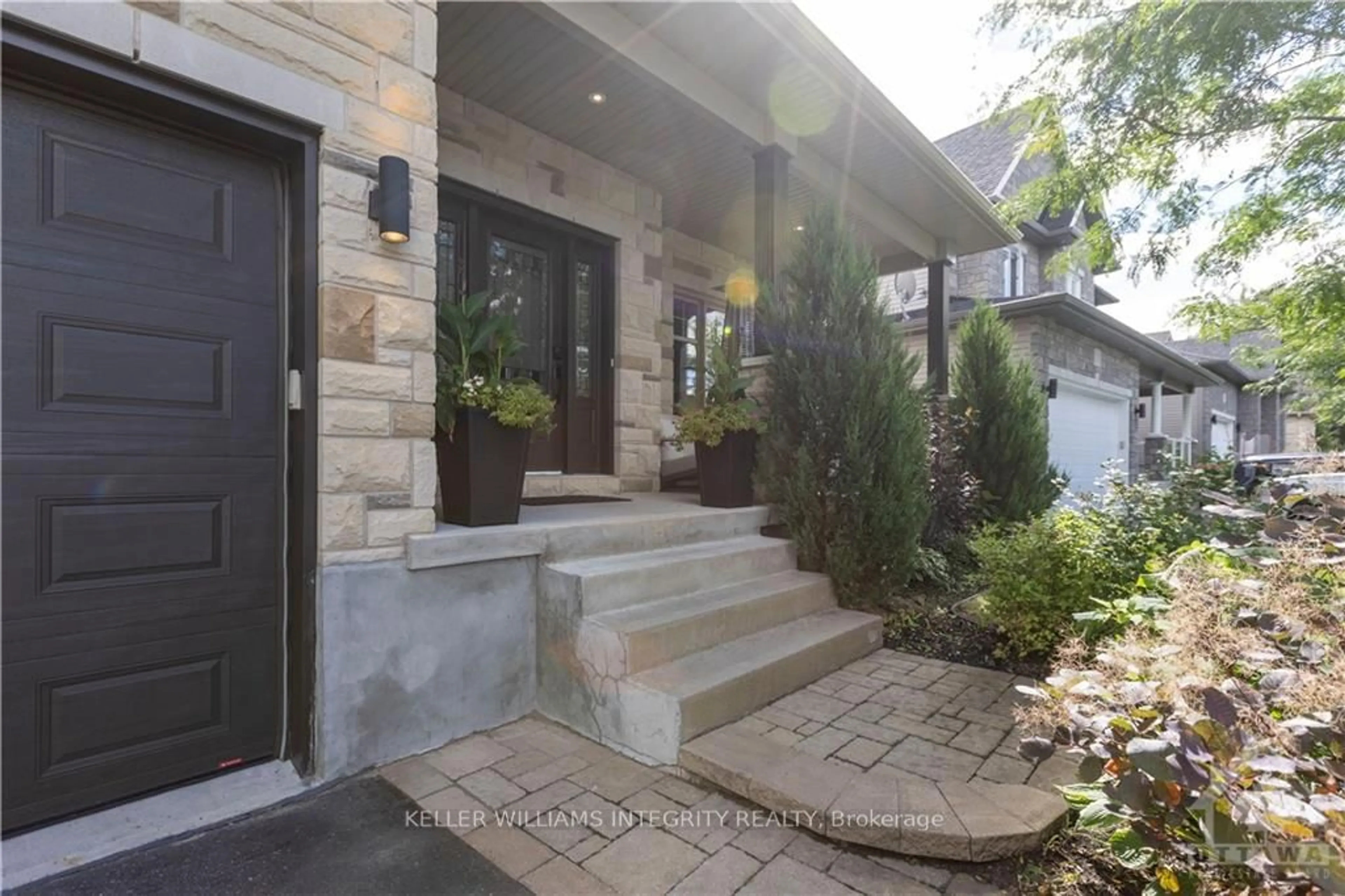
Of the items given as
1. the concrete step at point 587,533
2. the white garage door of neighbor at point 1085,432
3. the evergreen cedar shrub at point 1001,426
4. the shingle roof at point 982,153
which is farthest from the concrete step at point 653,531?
the shingle roof at point 982,153

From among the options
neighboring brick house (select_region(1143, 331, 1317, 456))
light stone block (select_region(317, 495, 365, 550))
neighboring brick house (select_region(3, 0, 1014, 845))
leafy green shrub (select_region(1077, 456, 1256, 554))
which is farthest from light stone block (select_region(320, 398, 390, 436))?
neighboring brick house (select_region(1143, 331, 1317, 456))

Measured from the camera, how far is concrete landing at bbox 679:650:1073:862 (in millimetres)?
1809

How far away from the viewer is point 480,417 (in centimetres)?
274

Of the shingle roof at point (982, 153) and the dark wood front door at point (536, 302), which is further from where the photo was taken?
the shingle roof at point (982, 153)

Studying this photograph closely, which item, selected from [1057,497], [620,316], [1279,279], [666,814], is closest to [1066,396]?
[1057,497]

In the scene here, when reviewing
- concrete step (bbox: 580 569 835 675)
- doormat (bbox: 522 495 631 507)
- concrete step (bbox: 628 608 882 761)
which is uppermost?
doormat (bbox: 522 495 631 507)

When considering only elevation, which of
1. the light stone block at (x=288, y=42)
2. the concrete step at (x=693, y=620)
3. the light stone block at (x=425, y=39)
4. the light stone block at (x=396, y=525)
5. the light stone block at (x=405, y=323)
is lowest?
the concrete step at (x=693, y=620)

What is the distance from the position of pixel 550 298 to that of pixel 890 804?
3.87 meters

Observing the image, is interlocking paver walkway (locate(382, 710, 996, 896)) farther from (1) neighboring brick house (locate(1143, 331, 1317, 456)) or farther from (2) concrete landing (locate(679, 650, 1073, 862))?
(1) neighboring brick house (locate(1143, 331, 1317, 456))

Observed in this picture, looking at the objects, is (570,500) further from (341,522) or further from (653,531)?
(341,522)

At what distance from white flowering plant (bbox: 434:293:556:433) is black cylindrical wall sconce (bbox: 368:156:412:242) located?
1.67 ft

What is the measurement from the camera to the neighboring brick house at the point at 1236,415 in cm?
1571

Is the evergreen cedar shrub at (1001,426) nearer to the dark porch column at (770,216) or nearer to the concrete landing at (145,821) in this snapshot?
the dark porch column at (770,216)

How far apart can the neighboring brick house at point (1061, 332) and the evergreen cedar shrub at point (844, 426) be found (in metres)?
2.73
